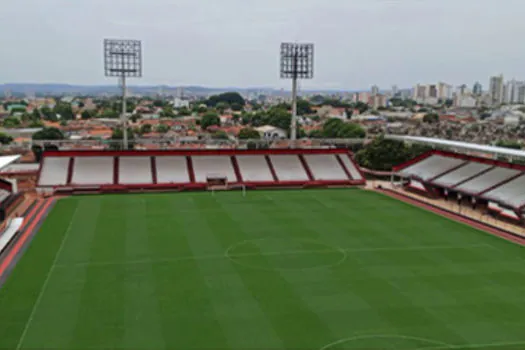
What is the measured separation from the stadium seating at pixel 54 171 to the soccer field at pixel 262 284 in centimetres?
809

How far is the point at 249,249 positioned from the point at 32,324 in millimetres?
10050

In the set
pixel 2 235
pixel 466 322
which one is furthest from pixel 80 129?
pixel 466 322

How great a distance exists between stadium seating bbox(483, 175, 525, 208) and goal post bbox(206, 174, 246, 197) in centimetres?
1732

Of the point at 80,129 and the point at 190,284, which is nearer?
the point at 190,284

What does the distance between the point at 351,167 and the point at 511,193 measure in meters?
15.6

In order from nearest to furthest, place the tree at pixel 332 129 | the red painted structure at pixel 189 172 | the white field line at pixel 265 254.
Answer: the white field line at pixel 265 254 → the red painted structure at pixel 189 172 → the tree at pixel 332 129

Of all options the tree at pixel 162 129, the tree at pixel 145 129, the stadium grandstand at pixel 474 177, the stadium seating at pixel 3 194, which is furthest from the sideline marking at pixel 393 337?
the tree at pixel 162 129

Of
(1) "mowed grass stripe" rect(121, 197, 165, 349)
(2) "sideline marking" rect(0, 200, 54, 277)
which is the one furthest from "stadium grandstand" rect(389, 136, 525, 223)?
(2) "sideline marking" rect(0, 200, 54, 277)

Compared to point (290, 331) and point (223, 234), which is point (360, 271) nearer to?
point (290, 331)

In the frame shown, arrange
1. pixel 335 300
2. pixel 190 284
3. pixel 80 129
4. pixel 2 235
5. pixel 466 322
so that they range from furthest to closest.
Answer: pixel 80 129
pixel 2 235
pixel 190 284
pixel 335 300
pixel 466 322

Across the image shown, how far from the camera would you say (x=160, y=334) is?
47.8 feet

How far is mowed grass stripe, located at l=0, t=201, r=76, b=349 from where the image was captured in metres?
14.9

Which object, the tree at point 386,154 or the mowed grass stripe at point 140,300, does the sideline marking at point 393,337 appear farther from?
the tree at point 386,154

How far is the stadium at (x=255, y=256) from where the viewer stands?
14.9 m
